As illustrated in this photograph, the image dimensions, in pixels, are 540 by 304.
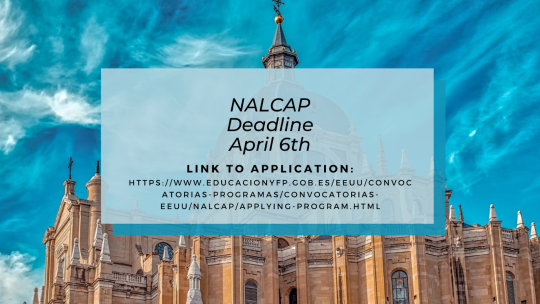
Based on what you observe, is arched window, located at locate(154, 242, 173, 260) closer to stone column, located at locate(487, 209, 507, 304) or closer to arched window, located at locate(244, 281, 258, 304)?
arched window, located at locate(244, 281, 258, 304)

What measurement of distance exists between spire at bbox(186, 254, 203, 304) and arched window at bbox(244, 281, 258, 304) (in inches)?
172

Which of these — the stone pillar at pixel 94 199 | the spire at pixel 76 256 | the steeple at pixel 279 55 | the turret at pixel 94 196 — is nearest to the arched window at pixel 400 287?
the spire at pixel 76 256

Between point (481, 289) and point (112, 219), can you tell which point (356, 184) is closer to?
point (481, 289)

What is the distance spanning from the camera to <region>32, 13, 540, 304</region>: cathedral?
62.0 m

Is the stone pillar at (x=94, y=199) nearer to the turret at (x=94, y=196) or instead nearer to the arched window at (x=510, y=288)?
the turret at (x=94, y=196)

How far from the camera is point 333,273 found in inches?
2532

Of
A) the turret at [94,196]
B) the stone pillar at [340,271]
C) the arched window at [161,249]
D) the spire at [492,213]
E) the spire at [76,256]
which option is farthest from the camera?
the arched window at [161,249]

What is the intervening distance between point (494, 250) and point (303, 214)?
19.2 m

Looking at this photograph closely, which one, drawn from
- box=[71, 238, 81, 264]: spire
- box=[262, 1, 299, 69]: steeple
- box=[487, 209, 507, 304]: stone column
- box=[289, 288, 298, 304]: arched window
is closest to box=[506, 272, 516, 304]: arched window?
box=[487, 209, 507, 304]: stone column

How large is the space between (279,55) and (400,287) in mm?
41400

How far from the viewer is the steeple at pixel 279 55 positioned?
96.8 metres

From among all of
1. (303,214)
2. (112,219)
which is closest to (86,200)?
(112,219)

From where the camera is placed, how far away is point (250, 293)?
64.2 m

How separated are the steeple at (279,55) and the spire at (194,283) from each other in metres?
39.8
